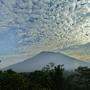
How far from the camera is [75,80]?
43969 mm

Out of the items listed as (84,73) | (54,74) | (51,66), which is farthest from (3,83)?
(84,73)

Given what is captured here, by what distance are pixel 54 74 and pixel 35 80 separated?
3.17 metres

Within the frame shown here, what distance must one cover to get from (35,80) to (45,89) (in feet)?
10.8

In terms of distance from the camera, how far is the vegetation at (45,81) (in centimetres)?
3244

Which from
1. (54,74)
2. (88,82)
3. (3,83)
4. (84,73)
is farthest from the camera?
(84,73)

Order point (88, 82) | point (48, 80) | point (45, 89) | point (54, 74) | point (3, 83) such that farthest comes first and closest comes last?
point (88, 82), point (54, 74), point (48, 80), point (45, 89), point (3, 83)

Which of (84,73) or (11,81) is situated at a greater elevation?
(11,81)

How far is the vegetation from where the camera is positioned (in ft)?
106

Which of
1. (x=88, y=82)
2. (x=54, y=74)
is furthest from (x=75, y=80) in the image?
(x=54, y=74)

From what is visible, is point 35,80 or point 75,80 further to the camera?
point 75,80

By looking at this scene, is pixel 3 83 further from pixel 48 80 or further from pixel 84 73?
pixel 84 73

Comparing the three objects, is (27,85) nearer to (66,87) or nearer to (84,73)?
(66,87)

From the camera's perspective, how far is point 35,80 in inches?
1486

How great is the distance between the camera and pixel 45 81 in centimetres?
3731
